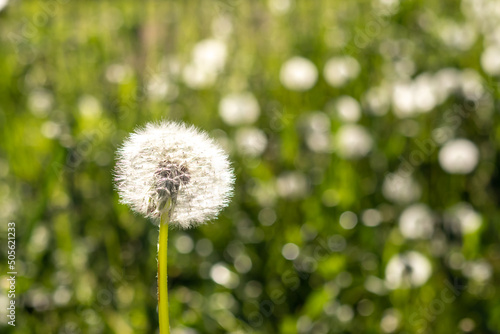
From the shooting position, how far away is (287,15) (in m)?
2.60

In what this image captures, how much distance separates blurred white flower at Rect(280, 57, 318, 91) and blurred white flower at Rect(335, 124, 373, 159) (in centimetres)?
27

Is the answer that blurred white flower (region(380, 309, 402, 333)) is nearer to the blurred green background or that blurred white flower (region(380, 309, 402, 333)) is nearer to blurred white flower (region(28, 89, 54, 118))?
the blurred green background

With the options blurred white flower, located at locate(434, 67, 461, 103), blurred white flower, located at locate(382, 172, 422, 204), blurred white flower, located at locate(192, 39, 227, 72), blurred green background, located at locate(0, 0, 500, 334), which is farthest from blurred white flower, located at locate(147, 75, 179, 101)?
blurred white flower, located at locate(434, 67, 461, 103)

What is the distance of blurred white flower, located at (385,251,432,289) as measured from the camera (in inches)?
63.1

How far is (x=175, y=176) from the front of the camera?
556mm

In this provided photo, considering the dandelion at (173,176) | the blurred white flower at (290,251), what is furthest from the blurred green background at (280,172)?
the dandelion at (173,176)

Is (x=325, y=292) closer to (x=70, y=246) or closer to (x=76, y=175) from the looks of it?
(x=70, y=246)

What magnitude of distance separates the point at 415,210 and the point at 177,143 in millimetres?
1399

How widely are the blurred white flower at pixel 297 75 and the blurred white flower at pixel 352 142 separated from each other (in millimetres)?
269

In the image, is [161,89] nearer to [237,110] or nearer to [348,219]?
[237,110]

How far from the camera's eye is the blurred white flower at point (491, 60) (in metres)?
2.21

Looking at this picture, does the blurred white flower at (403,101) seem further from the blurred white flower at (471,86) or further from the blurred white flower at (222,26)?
the blurred white flower at (222,26)

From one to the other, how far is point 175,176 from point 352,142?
1470mm

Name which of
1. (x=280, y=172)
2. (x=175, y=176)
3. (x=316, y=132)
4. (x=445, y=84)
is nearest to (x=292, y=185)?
(x=280, y=172)
